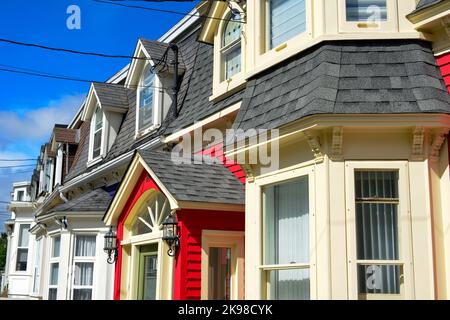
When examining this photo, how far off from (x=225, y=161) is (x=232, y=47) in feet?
7.19

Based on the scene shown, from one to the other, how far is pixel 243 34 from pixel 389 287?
217 inches

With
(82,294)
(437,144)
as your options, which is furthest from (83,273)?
(437,144)

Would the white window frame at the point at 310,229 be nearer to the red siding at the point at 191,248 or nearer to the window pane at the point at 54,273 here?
the red siding at the point at 191,248

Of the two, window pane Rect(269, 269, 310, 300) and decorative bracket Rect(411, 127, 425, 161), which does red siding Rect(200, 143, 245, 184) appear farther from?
decorative bracket Rect(411, 127, 425, 161)

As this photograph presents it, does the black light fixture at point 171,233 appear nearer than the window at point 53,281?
Yes

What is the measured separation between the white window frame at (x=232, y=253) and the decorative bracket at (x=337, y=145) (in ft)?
9.96

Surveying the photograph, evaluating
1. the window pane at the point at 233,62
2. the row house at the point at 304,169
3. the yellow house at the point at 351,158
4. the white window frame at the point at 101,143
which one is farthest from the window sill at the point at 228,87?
the white window frame at the point at 101,143

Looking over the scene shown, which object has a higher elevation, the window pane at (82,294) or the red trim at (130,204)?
the red trim at (130,204)

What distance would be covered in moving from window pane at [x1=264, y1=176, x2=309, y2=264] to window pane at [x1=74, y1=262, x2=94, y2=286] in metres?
7.66

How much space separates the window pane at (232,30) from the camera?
10.8 meters

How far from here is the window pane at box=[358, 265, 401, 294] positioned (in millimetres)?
6668
